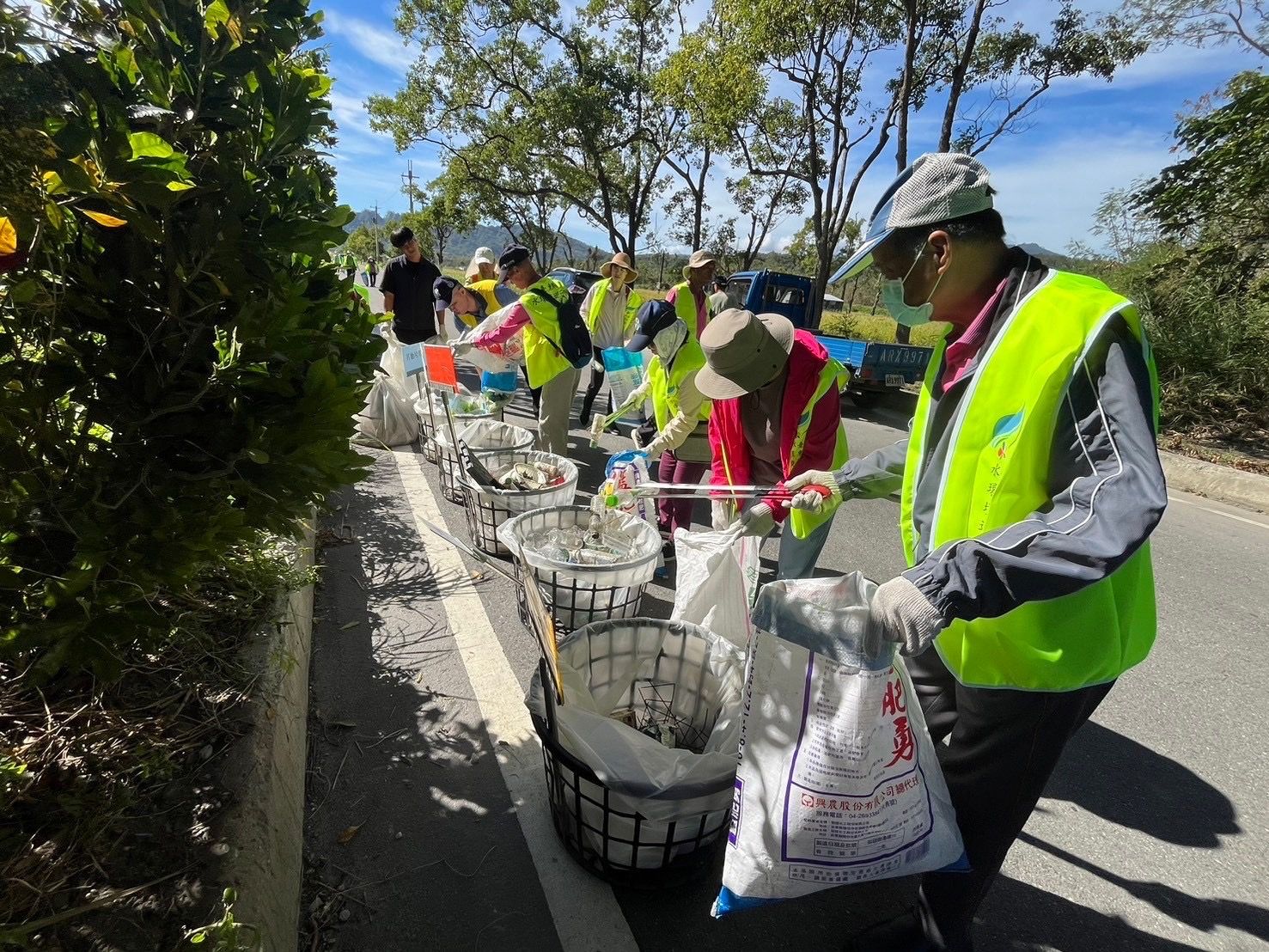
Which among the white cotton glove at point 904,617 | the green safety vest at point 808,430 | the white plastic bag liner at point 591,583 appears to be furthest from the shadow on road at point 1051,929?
the white plastic bag liner at point 591,583

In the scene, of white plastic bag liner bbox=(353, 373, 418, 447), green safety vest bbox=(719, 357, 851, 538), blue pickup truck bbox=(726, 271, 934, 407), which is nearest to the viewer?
green safety vest bbox=(719, 357, 851, 538)

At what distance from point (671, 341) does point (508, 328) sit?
1348mm

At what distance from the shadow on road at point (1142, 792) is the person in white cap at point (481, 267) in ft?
22.6

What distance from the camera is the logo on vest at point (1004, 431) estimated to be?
1299 mm

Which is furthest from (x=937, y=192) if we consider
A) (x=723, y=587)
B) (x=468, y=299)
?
(x=468, y=299)

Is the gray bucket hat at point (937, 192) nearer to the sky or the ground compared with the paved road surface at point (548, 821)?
nearer to the sky

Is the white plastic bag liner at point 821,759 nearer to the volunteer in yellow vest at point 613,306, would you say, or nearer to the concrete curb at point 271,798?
the concrete curb at point 271,798

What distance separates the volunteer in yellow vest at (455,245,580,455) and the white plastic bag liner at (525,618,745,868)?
289cm

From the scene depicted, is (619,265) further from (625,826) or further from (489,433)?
(625,826)

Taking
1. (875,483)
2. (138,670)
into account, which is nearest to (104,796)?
(138,670)

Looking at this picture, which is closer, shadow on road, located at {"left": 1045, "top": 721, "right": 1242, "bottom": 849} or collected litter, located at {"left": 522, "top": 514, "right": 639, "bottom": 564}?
shadow on road, located at {"left": 1045, "top": 721, "right": 1242, "bottom": 849}

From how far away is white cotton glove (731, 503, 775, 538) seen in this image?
98.0 inches

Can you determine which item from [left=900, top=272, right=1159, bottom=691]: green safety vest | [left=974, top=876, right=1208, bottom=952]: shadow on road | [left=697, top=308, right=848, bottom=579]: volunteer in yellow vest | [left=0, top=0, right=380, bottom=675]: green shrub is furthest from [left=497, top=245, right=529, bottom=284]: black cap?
[left=974, top=876, right=1208, bottom=952]: shadow on road

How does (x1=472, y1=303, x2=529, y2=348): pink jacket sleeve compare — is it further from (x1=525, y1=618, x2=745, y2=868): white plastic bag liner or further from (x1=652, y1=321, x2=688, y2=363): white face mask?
(x1=525, y1=618, x2=745, y2=868): white plastic bag liner
